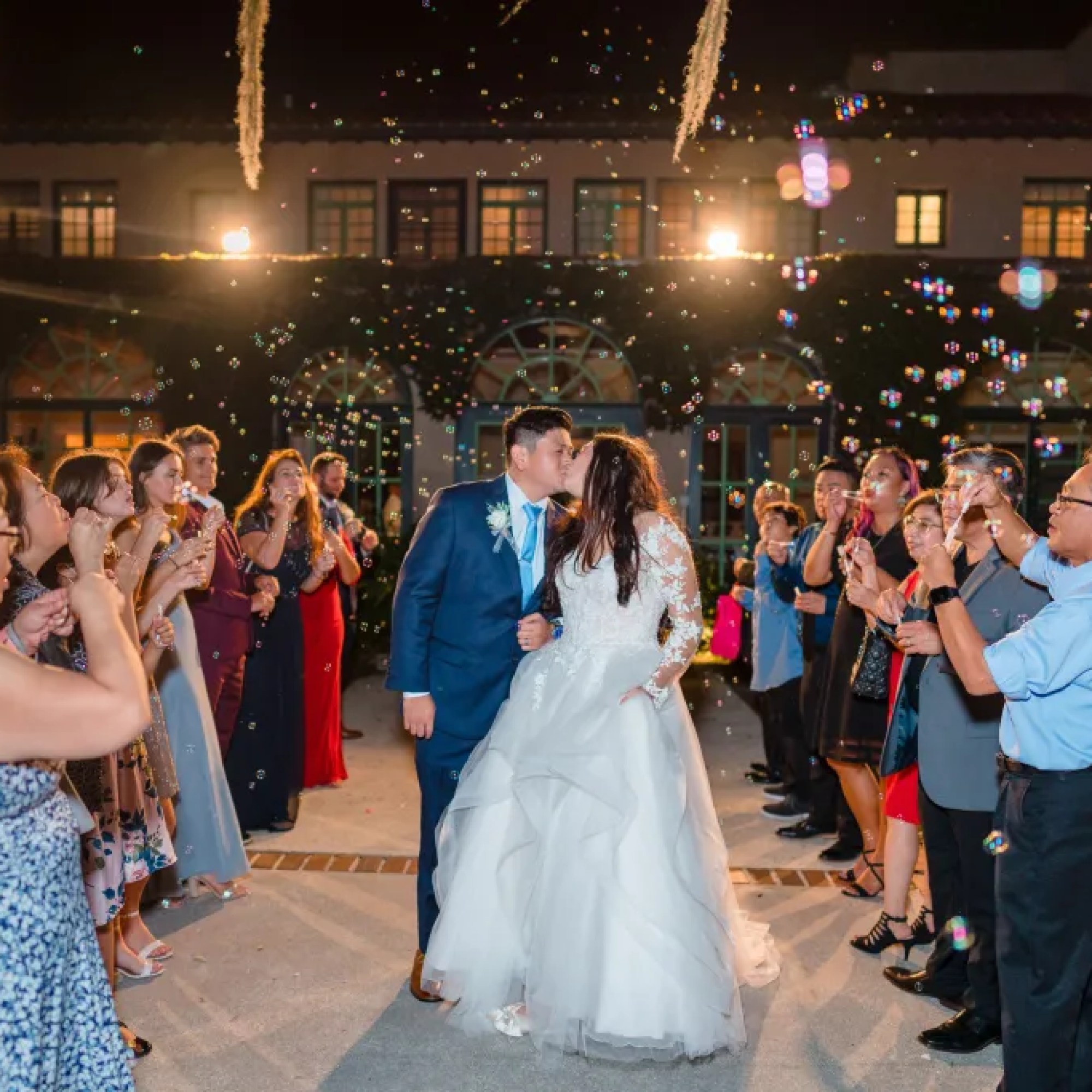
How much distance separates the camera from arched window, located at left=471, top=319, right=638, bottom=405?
18484 mm

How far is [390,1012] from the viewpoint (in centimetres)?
433

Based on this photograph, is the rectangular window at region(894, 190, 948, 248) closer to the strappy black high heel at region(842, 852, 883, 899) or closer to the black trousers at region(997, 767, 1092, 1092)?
the strappy black high heel at region(842, 852, 883, 899)

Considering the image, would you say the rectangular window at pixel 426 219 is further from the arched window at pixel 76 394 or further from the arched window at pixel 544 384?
the arched window at pixel 76 394

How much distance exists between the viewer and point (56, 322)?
1880 centimetres

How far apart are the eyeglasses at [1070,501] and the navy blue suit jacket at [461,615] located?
2.03m

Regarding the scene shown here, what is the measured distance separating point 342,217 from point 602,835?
Answer: 17396 mm

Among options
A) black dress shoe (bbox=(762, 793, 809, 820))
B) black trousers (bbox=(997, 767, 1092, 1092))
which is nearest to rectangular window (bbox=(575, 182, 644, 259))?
black dress shoe (bbox=(762, 793, 809, 820))

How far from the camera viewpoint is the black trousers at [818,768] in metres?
6.36

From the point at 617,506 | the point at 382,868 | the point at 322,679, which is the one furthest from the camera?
the point at 322,679

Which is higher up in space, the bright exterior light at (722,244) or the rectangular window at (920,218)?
the rectangular window at (920,218)

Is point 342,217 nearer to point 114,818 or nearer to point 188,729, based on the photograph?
point 188,729

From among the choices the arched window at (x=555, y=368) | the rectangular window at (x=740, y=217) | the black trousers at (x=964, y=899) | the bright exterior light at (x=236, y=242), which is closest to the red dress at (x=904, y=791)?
the black trousers at (x=964, y=899)

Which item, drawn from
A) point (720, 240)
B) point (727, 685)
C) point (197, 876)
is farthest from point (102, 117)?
point (197, 876)

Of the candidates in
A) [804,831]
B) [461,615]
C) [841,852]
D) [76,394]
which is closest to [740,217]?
[76,394]
